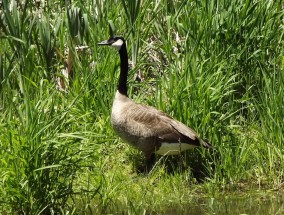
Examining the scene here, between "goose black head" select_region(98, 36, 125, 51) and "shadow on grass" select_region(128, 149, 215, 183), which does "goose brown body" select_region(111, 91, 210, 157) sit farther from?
"goose black head" select_region(98, 36, 125, 51)

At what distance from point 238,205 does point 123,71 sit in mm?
1992

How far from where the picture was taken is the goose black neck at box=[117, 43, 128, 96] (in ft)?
25.9

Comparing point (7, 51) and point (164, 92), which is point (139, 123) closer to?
point (164, 92)

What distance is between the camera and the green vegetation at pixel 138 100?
5.88 metres

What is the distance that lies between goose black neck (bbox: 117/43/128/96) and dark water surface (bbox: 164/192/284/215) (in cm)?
153

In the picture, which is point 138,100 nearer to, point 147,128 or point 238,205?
point 147,128

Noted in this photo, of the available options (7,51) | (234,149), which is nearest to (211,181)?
(234,149)

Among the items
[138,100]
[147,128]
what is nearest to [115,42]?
[138,100]

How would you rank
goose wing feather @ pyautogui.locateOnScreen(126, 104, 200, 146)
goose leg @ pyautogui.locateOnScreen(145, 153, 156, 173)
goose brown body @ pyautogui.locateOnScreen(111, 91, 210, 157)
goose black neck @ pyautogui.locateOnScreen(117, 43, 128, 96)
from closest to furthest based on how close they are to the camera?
1. goose wing feather @ pyautogui.locateOnScreen(126, 104, 200, 146)
2. goose brown body @ pyautogui.locateOnScreen(111, 91, 210, 157)
3. goose leg @ pyautogui.locateOnScreen(145, 153, 156, 173)
4. goose black neck @ pyautogui.locateOnScreen(117, 43, 128, 96)

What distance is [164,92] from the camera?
810 cm

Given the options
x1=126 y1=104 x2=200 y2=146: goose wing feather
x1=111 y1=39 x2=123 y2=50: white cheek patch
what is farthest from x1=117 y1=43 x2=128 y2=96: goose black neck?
x1=126 y1=104 x2=200 y2=146: goose wing feather

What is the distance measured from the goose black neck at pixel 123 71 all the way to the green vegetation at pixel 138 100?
0.24 meters

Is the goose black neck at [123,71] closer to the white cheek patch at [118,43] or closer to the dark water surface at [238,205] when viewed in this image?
the white cheek patch at [118,43]

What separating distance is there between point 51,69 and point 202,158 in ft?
6.62
